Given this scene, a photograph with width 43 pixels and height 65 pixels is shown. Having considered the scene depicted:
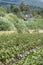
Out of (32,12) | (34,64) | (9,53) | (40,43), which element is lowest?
(32,12)

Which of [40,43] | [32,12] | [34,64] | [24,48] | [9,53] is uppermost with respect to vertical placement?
[34,64]

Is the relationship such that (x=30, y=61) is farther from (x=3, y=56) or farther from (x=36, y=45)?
(x=36, y=45)

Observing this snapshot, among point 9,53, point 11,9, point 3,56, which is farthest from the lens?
point 11,9

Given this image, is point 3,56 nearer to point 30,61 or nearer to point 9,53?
point 9,53

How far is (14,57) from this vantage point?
11516 mm

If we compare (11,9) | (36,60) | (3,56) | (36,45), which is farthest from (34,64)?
(11,9)

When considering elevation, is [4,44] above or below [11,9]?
above

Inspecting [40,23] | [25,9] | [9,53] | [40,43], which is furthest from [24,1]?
[9,53]

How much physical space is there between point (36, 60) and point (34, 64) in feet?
0.62

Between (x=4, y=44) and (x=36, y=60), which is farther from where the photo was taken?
(x=4, y=44)

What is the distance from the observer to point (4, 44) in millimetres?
13844

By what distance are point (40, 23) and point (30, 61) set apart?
121 ft

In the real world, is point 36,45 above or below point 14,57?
below

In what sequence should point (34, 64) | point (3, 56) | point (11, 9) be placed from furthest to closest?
point (11, 9) < point (3, 56) < point (34, 64)
